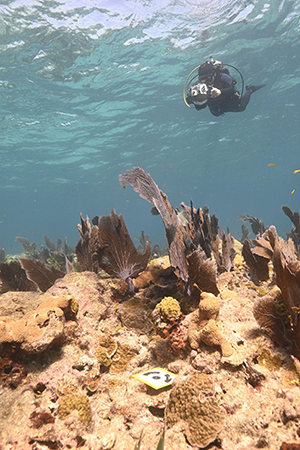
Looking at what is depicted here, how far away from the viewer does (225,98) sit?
30.2 ft

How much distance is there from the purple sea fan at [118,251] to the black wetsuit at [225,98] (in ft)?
23.3

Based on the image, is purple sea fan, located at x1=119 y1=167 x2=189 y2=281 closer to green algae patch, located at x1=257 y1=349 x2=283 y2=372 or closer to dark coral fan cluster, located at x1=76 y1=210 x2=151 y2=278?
dark coral fan cluster, located at x1=76 y1=210 x2=151 y2=278

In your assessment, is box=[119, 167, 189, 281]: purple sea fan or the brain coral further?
box=[119, 167, 189, 281]: purple sea fan

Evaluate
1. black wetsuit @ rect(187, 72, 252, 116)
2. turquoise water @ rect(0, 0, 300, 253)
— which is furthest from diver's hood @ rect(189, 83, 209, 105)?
turquoise water @ rect(0, 0, 300, 253)

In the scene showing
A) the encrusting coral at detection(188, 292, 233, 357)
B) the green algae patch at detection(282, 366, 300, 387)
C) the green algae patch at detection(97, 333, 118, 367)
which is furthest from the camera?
the green algae patch at detection(97, 333, 118, 367)

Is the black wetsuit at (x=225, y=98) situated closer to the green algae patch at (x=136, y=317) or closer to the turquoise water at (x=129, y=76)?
the turquoise water at (x=129, y=76)

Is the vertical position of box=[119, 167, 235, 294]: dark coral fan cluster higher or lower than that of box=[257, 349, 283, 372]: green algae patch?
higher

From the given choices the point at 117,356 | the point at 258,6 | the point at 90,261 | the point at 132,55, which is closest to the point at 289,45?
the point at 258,6

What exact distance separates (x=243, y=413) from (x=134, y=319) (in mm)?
1424

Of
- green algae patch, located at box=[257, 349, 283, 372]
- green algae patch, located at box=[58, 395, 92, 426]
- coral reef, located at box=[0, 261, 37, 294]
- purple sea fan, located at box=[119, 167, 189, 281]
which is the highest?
purple sea fan, located at box=[119, 167, 189, 281]

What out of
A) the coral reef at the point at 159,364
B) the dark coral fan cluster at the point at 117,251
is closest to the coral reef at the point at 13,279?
the coral reef at the point at 159,364

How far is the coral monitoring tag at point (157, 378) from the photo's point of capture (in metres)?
1.71

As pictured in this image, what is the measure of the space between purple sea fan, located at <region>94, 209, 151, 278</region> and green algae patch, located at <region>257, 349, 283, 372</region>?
5.84 ft

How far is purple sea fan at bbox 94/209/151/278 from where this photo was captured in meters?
3.26
